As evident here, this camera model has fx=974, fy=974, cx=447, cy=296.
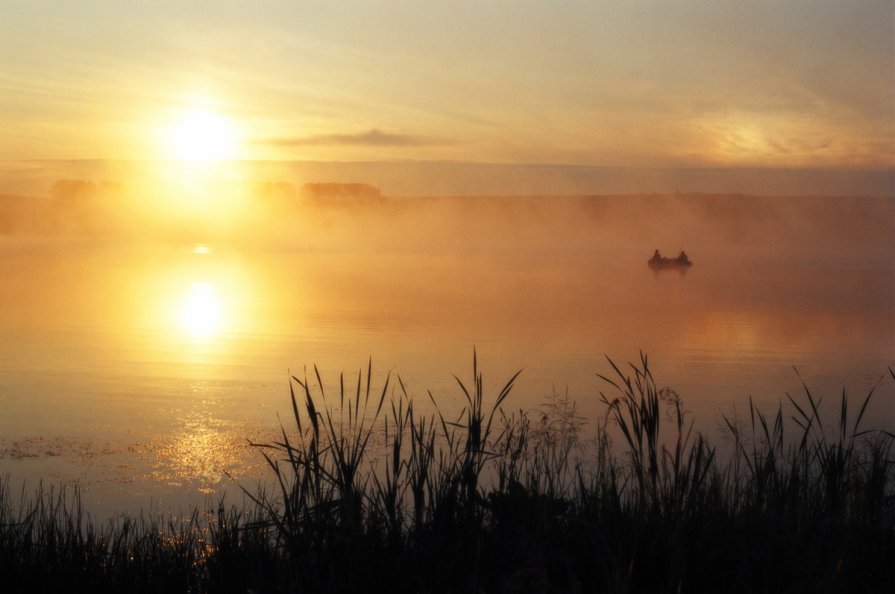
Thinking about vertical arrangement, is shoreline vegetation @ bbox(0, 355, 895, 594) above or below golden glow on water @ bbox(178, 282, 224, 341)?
below

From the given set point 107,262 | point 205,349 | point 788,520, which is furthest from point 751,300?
point 107,262

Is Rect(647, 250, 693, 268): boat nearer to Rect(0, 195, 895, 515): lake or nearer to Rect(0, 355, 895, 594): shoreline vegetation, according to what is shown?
Rect(0, 195, 895, 515): lake

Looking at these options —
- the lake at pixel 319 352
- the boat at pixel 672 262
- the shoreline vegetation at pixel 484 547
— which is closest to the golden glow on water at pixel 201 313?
the lake at pixel 319 352

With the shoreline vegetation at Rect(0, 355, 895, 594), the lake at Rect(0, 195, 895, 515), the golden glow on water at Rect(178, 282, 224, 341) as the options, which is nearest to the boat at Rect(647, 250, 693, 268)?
the lake at Rect(0, 195, 895, 515)

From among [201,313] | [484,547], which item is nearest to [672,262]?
[201,313]

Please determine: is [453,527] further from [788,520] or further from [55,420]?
[55,420]

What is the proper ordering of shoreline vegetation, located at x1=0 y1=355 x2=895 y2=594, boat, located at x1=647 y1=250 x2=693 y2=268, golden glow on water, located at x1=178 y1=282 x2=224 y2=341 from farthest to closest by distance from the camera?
boat, located at x1=647 y1=250 x2=693 y2=268 → golden glow on water, located at x1=178 y1=282 x2=224 y2=341 → shoreline vegetation, located at x1=0 y1=355 x2=895 y2=594

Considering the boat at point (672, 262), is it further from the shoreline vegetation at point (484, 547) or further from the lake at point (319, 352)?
the shoreline vegetation at point (484, 547)

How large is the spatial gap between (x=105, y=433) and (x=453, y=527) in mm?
4479

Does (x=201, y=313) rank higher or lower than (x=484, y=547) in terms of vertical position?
higher

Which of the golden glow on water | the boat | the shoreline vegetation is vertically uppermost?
the boat

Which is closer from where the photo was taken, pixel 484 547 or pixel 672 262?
pixel 484 547

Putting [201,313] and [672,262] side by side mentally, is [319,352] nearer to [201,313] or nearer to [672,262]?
[201,313]

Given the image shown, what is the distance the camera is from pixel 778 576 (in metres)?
3.07
